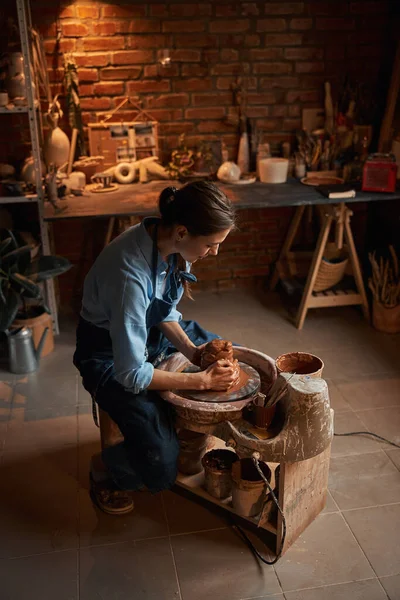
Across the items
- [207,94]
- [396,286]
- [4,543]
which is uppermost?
[207,94]

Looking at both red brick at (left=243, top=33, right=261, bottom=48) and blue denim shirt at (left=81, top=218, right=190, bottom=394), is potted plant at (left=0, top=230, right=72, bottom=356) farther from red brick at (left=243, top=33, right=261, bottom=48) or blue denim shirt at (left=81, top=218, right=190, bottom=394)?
red brick at (left=243, top=33, right=261, bottom=48)

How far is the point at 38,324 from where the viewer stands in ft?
12.9

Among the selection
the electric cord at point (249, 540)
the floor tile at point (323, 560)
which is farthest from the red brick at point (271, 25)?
the floor tile at point (323, 560)

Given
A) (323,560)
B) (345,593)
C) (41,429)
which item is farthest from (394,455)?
(41,429)

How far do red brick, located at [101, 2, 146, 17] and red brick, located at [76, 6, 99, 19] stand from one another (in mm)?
44

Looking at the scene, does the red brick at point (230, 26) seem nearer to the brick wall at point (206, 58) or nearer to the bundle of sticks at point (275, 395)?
the brick wall at point (206, 58)

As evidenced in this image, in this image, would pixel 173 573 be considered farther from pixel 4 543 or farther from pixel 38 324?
pixel 38 324

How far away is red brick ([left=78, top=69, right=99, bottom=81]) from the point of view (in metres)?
4.30

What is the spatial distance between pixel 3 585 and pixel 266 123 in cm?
336

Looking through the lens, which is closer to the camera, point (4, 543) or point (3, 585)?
point (3, 585)

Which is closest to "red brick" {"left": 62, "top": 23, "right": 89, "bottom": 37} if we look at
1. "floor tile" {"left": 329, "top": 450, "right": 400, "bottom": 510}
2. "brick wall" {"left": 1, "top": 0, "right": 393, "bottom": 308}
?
"brick wall" {"left": 1, "top": 0, "right": 393, "bottom": 308}

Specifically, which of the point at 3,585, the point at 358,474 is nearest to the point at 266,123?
the point at 358,474

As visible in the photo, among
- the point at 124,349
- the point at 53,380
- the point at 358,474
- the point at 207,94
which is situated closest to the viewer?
the point at 124,349

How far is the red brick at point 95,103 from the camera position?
14.3 feet
